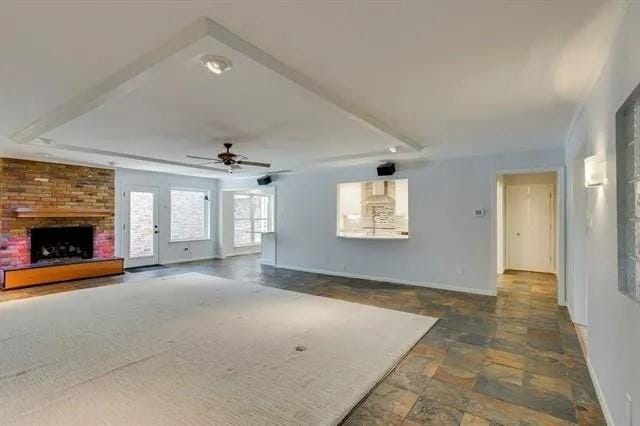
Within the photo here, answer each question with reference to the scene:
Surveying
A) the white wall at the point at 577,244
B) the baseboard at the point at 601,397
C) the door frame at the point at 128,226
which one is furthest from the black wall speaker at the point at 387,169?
the door frame at the point at 128,226

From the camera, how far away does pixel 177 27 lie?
5.89 ft

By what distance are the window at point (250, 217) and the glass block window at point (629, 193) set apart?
30.3 feet

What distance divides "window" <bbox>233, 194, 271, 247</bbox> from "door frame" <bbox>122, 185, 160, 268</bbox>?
2.40 metres

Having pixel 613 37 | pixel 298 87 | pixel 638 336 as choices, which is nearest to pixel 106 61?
pixel 298 87

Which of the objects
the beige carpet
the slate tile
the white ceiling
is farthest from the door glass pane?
the slate tile

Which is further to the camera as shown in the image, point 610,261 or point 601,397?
point 601,397

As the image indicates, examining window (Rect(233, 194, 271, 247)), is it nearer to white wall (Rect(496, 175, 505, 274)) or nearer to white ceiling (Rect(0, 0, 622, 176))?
white ceiling (Rect(0, 0, 622, 176))

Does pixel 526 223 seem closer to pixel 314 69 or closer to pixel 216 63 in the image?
pixel 314 69

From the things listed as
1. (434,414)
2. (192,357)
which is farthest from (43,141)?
(434,414)

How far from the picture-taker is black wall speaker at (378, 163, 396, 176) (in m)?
6.07

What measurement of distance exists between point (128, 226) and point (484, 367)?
7.75 m

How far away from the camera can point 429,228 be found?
583 centimetres

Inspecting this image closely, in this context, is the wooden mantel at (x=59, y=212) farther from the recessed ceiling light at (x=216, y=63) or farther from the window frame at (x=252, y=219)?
the recessed ceiling light at (x=216, y=63)

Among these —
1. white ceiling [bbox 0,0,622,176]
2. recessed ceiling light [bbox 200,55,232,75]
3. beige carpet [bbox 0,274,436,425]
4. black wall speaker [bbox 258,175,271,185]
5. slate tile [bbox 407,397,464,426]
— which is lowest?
slate tile [bbox 407,397,464,426]
